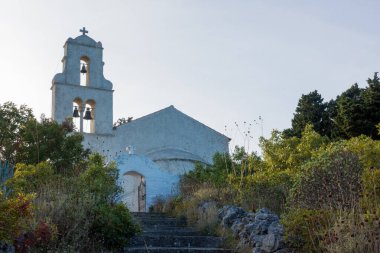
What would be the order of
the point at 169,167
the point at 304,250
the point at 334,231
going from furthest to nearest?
the point at 169,167 < the point at 304,250 < the point at 334,231

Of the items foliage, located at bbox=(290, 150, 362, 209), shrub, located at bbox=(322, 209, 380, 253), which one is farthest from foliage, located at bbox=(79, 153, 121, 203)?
shrub, located at bbox=(322, 209, 380, 253)

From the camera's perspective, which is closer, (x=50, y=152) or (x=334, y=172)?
(x=334, y=172)

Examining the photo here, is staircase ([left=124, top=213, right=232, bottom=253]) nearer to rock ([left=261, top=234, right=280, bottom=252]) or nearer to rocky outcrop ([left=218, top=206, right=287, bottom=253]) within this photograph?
rocky outcrop ([left=218, top=206, right=287, bottom=253])

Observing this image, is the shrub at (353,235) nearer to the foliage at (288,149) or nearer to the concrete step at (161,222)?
the concrete step at (161,222)

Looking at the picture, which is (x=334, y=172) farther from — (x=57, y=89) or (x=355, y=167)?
(x=57, y=89)

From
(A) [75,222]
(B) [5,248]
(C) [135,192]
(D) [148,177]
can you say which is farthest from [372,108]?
(B) [5,248]

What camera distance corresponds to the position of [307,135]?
15.1 meters

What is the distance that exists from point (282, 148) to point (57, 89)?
9263mm

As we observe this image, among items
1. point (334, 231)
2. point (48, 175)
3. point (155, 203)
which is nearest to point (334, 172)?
point (334, 231)

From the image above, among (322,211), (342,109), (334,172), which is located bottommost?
(322,211)

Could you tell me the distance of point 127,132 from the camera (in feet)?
72.7

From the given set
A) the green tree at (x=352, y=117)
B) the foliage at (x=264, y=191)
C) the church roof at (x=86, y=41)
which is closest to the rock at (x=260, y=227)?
the foliage at (x=264, y=191)

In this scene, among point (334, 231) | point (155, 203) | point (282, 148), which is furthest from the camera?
point (155, 203)

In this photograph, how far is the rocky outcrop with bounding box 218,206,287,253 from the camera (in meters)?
7.38
